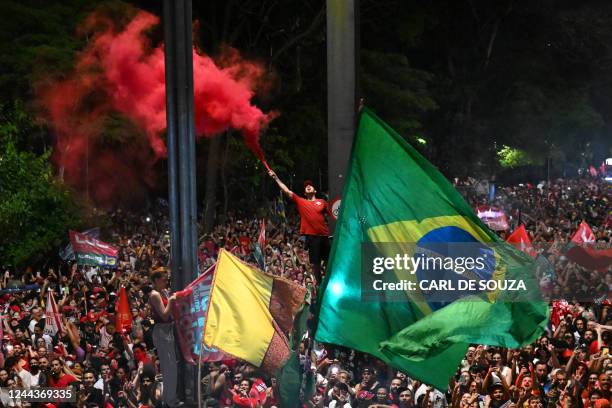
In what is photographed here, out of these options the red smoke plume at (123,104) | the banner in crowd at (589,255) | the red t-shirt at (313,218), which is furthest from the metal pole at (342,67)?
the banner in crowd at (589,255)

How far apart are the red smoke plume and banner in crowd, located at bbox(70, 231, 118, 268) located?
8.56ft

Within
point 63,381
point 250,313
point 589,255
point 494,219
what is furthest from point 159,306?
point 494,219

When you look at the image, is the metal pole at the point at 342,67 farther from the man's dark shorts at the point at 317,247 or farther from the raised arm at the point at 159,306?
the man's dark shorts at the point at 317,247

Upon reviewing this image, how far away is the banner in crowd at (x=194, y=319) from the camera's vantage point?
913 centimetres

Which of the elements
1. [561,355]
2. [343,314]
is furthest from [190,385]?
[561,355]

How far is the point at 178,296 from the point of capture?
27.8ft

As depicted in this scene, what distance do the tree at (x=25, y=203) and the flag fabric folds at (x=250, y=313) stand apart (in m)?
16.7

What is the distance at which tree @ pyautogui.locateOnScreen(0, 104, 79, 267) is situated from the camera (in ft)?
82.0

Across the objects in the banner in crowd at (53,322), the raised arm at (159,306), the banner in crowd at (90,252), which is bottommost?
the banner in crowd at (53,322)

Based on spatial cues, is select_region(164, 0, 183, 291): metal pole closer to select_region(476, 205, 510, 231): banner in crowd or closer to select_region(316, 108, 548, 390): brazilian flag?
select_region(316, 108, 548, 390): brazilian flag

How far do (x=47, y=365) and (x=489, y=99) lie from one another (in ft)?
143

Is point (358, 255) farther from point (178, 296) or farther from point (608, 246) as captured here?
point (608, 246)

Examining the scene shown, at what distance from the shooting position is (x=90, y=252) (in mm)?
21250

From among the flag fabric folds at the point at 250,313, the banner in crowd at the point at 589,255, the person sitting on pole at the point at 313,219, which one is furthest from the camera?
the banner in crowd at the point at 589,255
